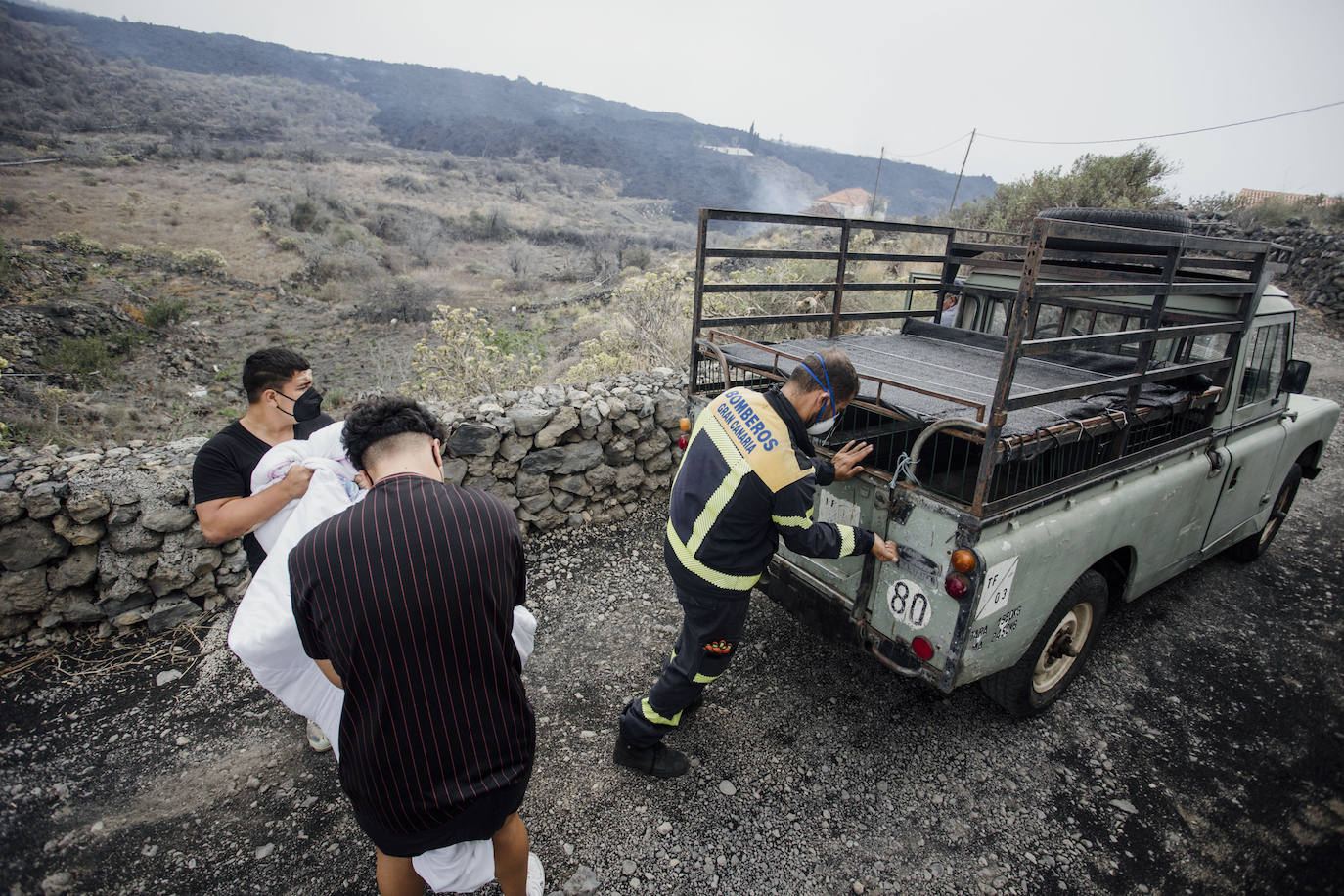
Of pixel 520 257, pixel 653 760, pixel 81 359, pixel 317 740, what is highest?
pixel 520 257

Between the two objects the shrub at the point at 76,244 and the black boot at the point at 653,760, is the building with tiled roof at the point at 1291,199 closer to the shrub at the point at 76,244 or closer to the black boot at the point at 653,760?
the black boot at the point at 653,760

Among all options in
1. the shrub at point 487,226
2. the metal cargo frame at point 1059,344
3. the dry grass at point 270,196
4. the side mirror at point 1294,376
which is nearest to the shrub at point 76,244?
the dry grass at point 270,196

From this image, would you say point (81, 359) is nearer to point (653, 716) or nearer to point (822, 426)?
point (653, 716)

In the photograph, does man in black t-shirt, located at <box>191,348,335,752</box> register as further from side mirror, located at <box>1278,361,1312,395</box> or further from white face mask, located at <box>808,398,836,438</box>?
side mirror, located at <box>1278,361,1312,395</box>

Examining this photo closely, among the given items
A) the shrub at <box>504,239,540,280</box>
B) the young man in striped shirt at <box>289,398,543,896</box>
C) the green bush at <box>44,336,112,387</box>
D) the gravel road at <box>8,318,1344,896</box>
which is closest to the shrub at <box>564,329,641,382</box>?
the gravel road at <box>8,318,1344,896</box>

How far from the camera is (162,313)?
1234 centimetres

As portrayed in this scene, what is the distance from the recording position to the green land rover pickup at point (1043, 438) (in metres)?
2.38

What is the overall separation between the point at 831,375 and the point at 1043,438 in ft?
3.04

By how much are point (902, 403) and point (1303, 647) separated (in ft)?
11.5

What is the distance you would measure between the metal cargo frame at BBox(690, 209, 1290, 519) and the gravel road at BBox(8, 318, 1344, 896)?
1295mm

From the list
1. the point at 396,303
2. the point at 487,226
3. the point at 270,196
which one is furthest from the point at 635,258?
the point at 270,196

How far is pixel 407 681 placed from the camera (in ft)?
4.98

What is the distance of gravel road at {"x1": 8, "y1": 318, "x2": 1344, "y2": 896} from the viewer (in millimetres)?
2373

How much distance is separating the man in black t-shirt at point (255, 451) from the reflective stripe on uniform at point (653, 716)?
1.29 m
